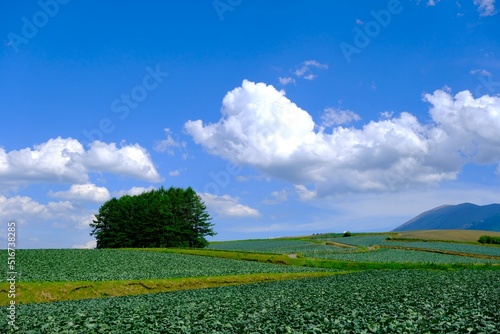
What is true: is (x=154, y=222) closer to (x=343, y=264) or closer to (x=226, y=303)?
(x=343, y=264)

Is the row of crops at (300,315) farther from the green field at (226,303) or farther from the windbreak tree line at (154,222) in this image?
the windbreak tree line at (154,222)

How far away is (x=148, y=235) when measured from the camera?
112062mm

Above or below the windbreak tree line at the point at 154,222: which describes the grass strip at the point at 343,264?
below

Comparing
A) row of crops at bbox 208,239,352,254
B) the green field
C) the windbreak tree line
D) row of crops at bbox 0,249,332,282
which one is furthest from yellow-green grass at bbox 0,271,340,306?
the windbreak tree line

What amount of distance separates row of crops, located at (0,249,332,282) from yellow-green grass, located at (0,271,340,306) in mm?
2870

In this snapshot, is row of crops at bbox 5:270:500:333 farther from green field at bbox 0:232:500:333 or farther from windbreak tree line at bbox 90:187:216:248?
windbreak tree line at bbox 90:187:216:248

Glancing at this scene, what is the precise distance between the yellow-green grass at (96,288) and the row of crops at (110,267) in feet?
9.42

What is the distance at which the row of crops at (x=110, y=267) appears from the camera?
45938mm

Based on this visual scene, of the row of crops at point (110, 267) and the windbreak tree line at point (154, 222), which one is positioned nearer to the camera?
the row of crops at point (110, 267)

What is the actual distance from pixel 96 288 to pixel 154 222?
71563mm

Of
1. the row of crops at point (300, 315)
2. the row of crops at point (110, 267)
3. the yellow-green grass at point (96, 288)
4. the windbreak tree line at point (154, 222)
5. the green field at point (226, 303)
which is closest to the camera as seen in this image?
the row of crops at point (300, 315)

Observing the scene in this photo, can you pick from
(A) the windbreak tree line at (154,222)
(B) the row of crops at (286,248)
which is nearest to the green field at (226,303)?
(B) the row of crops at (286,248)

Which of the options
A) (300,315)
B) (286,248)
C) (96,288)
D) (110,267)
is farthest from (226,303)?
(286,248)

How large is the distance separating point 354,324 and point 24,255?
189 feet
